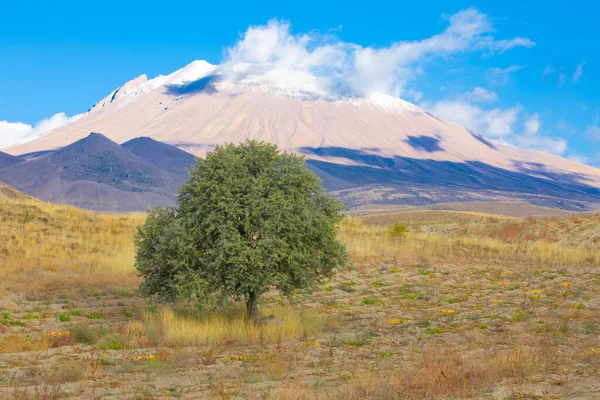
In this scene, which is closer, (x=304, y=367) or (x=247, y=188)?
(x=304, y=367)

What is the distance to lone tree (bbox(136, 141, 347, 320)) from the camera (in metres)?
13.5

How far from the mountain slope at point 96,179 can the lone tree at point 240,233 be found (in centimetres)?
9566

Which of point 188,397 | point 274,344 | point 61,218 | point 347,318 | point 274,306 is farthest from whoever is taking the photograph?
point 61,218

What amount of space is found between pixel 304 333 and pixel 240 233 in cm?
281

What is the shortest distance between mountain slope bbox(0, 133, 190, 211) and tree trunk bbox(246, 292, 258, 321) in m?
95.8

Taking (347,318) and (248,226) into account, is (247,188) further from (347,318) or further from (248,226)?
(347,318)

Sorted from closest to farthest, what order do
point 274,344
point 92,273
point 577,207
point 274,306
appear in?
1. point 274,344
2. point 274,306
3. point 92,273
4. point 577,207

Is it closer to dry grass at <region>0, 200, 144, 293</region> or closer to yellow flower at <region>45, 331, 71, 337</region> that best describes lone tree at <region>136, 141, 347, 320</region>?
yellow flower at <region>45, 331, 71, 337</region>

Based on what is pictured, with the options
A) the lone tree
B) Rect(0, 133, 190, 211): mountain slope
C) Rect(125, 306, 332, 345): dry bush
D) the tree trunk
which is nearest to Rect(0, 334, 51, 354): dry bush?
Rect(125, 306, 332, 345): dry bush

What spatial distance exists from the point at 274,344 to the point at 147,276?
13.7ft

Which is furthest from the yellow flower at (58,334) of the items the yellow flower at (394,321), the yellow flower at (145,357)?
the yellow flower at (394,321)

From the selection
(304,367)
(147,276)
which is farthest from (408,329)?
(147,276)

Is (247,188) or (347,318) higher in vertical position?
(247,188)

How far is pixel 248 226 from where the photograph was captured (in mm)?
13680
